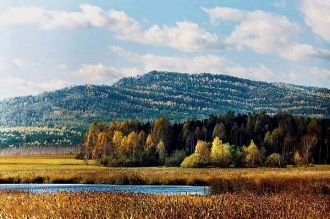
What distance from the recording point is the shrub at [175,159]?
346 feet

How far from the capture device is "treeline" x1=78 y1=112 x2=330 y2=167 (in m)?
104

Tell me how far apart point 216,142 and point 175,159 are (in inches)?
292

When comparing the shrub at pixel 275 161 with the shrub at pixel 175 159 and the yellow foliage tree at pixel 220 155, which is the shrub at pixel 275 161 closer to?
the yellow foliage tree at pixel 220 155

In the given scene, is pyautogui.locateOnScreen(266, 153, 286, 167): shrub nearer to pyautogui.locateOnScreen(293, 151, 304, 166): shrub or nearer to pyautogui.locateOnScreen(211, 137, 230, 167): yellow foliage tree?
pyautogui.locateOnScreen(293, 151, 304, 166): shrub

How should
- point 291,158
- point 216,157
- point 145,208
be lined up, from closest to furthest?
point 145,208 < point 216,157 < point 291,158

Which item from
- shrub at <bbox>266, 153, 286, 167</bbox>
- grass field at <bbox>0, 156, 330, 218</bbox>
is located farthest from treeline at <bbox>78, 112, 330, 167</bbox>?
grass field at <bbox>0, 156, 330, 218</bbox>

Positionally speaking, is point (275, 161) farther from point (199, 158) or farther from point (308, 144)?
point (308, 144)

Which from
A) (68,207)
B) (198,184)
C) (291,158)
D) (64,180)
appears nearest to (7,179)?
(64,180)

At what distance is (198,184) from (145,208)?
4671 cm

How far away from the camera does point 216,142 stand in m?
106

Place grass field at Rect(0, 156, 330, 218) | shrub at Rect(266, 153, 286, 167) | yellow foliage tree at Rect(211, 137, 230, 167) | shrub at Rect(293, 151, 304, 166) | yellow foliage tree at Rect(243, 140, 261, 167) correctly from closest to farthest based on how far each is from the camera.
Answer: grass field at Rect(0, 156, 330, 218), shrub at Rect(266, 153, 286, 167), yellow foliage tree at Rect(211, 137, 230, 167), yellow foliage tree at Rect(243, 140, 261, 167), shrub at Rect(293, 151, 304, 166)

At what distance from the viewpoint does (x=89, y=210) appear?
15961 millimetres

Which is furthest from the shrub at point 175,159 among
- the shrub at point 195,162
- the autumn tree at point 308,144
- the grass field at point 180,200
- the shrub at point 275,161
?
the grass field at point 180,200

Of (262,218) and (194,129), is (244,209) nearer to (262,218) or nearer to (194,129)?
(262,218)
